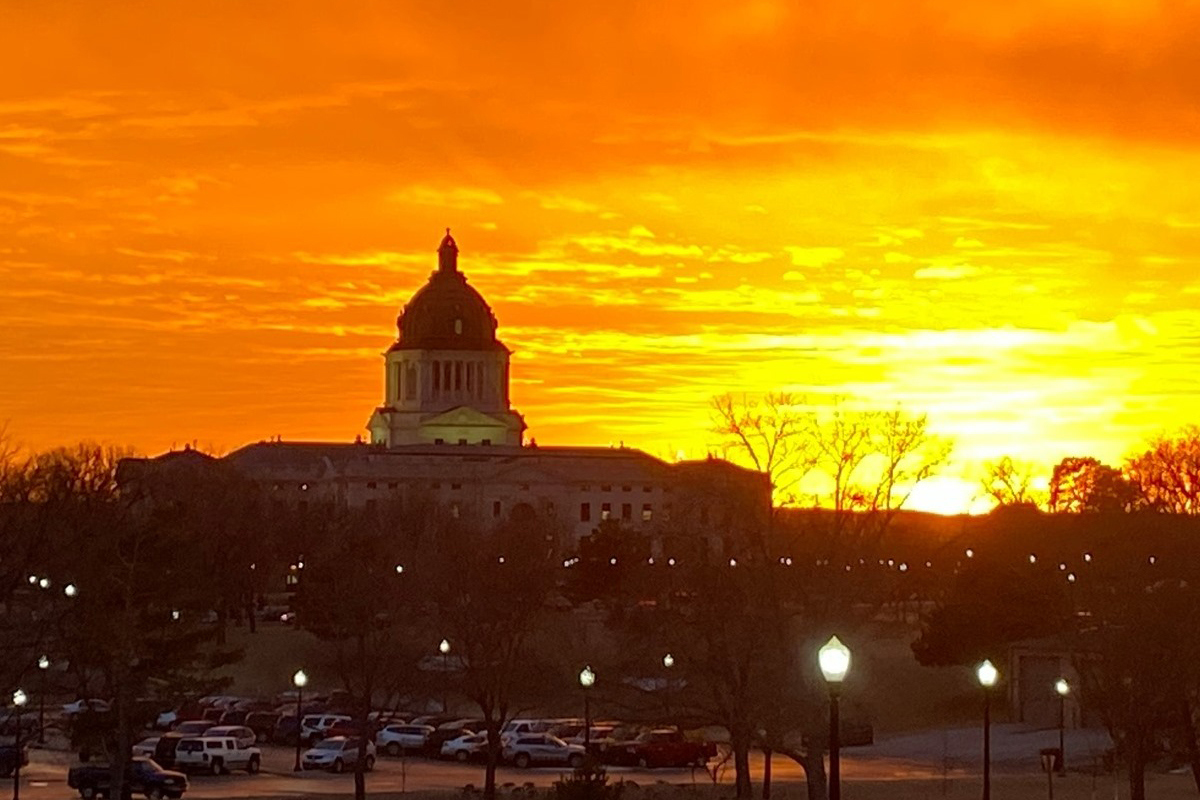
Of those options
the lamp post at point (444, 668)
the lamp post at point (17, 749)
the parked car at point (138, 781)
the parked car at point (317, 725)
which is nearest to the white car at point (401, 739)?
the parked car at point (317, 725)

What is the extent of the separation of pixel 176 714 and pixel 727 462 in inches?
1045

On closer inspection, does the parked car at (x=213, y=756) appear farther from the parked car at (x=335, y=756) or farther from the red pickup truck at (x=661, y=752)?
the red pickup truck at (x=661, y=752)

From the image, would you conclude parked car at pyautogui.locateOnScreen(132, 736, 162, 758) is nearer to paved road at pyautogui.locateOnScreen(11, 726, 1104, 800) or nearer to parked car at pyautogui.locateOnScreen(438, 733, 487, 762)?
paved road at pyautogui.locateOnScreen(11, 726, 1104, 800)

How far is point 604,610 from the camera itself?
361ft

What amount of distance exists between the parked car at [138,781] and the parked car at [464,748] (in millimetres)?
13566

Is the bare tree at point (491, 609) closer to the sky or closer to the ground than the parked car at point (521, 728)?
closer to the sky

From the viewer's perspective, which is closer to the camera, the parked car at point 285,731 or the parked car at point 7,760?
the parked car at point 7,760

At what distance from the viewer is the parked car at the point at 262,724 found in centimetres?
7369

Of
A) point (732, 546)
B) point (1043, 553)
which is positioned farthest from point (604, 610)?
point (732, 546)

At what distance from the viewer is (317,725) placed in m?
70.5

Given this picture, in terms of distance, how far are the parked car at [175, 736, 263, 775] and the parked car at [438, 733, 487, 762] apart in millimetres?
6901

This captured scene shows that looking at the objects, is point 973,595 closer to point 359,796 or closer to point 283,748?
point 283,748

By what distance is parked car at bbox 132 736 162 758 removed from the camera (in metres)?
61.4

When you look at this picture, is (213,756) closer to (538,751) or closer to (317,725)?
(317,725)
